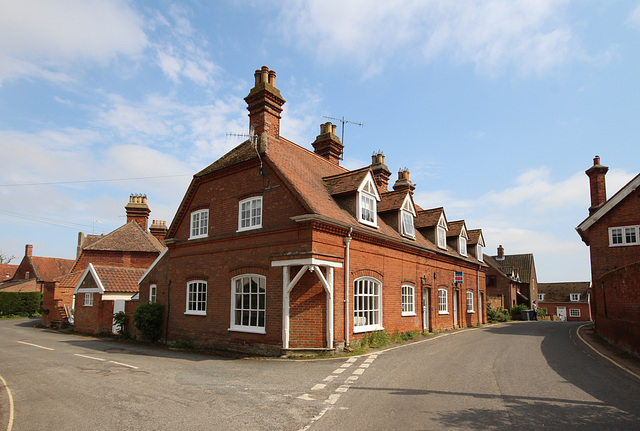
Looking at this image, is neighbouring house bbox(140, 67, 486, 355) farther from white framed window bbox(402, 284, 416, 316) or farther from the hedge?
the hedge

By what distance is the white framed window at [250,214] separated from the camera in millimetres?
15327

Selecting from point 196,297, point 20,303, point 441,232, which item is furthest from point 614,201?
point 20,303

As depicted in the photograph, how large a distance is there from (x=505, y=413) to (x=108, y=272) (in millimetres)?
24431

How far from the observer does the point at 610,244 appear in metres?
22.5

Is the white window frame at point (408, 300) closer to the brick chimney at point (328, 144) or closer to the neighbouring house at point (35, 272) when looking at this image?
the brick chimney at point (328, 144)

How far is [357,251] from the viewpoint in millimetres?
15414

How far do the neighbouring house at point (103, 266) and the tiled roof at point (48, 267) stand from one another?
13.4 meters

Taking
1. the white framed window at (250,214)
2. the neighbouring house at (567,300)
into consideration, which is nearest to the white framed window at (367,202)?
the white framed window at (250,214)

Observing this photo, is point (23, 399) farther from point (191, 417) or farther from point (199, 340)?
point (199, 340)

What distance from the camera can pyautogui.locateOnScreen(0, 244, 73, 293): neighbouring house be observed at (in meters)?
47.8

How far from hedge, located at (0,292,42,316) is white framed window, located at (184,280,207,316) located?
3458 cm

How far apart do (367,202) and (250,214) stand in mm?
4905

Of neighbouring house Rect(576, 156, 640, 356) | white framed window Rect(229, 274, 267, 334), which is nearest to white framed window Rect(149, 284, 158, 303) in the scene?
white framed window Rect(229, 274, 267, 334)

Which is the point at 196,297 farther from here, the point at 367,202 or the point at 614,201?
the point at 614,201
